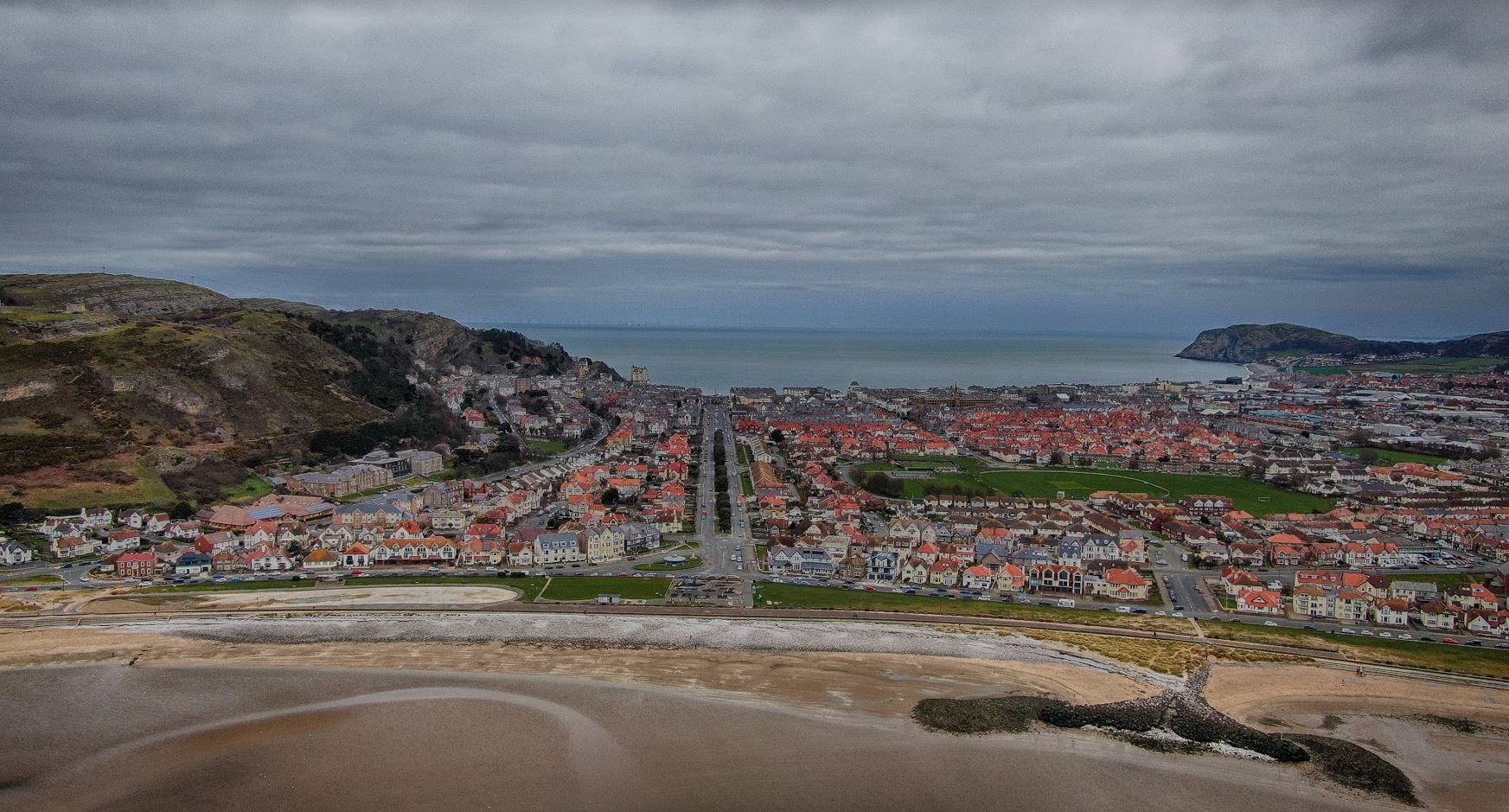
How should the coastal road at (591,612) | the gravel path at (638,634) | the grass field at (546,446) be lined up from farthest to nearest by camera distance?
1. the grass field at (546,446)
2. the coastal road at (591,612)
3. the gravel path at (638,634)

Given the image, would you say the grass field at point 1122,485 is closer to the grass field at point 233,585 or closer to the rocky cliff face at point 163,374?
the grass field at point 233,585

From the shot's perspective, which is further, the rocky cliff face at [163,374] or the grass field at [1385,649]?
the rocky cliff face at [163,374]

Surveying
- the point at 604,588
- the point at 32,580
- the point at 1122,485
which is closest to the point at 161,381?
the point at 32,580

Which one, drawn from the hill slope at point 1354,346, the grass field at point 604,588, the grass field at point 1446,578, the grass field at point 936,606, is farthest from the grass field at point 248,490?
the hill slope at point 1354,346

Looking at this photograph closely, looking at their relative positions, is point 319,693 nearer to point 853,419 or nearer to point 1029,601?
point 1029,601

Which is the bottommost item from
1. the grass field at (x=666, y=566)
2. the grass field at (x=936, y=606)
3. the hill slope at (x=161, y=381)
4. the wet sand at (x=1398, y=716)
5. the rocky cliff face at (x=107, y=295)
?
the wet sand at (x=1398, y=716)

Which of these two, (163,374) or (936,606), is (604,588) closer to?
(936,606)

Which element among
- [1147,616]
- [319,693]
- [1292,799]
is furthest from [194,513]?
[1292,799]
